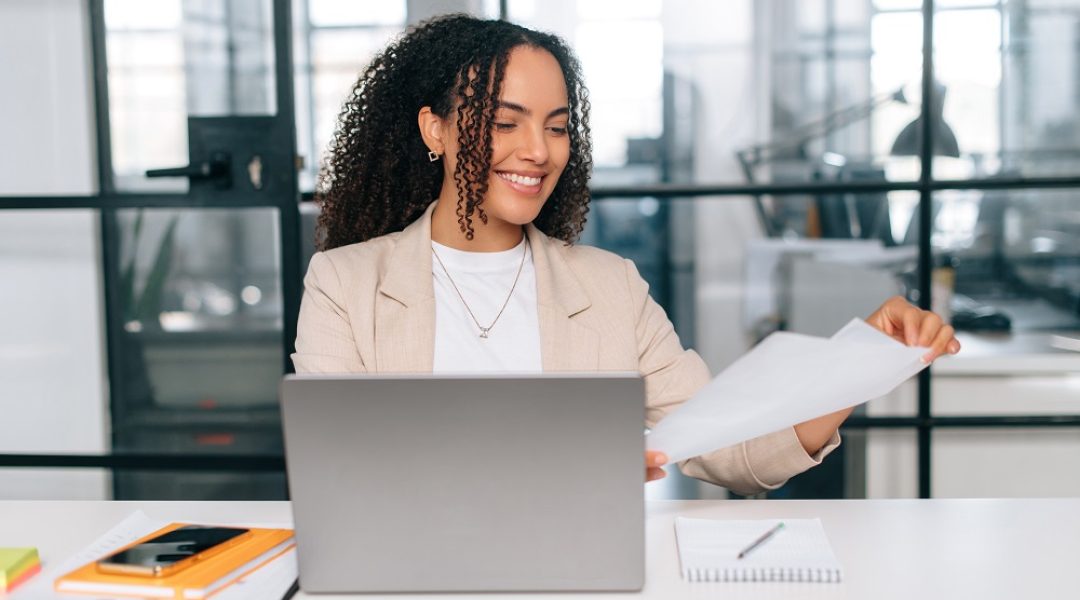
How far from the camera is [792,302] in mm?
2393

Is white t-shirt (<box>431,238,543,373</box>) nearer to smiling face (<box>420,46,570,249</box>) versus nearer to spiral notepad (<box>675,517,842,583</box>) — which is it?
smiling face (<box>420,46,570,249</box>)

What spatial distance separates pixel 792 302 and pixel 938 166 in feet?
1.38

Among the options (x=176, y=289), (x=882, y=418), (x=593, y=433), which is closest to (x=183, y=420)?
(x=176, y=289)

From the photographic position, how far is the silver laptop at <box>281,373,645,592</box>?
0.97 meters

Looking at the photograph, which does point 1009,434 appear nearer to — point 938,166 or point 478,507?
point 938,166

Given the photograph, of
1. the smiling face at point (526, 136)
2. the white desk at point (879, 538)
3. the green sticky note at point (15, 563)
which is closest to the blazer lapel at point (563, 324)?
the smiling face at point (526, 136)

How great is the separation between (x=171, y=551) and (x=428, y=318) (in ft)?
2.23

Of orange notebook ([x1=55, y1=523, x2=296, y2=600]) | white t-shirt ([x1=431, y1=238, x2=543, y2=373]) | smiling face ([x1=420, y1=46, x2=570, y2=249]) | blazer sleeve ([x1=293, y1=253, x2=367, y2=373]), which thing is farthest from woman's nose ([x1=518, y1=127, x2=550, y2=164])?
orange notebook ([x1=55, y1=523, x2=296, y2=600])

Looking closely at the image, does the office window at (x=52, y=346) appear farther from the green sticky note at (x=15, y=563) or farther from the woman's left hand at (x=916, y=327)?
the woman's left hand at (x=916, y=327)

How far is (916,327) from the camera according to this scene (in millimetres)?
1326

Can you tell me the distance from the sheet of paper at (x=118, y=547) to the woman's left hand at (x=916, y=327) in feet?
2.40

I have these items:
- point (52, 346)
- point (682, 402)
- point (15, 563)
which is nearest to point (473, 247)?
point (682, 402)

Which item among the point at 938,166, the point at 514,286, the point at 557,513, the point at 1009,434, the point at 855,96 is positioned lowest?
the point at 1009,434

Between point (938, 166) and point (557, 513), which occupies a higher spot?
point (938, 166)
